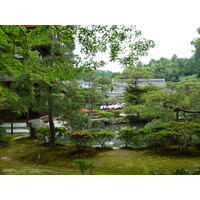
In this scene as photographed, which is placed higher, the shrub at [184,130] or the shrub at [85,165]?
the shrub at [184,130]

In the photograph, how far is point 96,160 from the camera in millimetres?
3342

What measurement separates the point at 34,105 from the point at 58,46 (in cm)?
142

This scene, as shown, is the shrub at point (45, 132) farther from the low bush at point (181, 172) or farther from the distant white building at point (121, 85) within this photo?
the distant white building at point (121, 85)

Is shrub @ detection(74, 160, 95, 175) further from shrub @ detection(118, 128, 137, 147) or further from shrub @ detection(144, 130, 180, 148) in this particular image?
shrub @ detection(144, 130, 180, 148)

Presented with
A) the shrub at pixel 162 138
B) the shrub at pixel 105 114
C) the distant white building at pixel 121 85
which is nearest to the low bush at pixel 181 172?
the shrub at pixel 162 138

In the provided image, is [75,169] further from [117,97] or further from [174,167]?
[117,97]

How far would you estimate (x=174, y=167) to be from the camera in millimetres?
2822

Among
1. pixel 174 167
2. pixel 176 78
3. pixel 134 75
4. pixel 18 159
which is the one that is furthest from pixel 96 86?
pixel 174 167

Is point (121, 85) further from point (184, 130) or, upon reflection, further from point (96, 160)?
point (96, 160)

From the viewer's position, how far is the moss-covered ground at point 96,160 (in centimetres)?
286

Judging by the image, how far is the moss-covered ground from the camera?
286 cm

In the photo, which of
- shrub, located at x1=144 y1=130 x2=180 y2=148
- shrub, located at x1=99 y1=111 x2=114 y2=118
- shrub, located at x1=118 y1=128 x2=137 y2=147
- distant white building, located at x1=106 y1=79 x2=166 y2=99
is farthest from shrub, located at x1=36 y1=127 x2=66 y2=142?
distant white building, located at x1=106 y1=79 x2=166 y2=99

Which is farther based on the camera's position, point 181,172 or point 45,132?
point 45,132

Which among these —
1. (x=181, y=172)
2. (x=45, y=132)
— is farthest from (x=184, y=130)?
(x=45, y=132)
